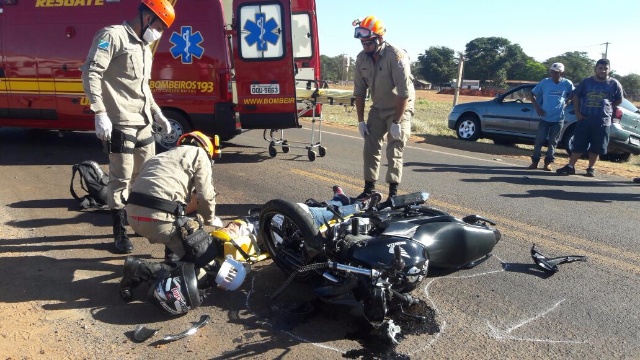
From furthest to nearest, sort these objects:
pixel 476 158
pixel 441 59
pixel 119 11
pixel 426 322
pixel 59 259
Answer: pixel 441 59, pixel 476 158, pixel 119 11, pixel 59 259, pixel 426 322

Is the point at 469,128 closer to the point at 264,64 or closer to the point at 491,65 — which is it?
the point at 264,64

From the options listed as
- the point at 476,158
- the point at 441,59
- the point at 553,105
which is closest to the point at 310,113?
the point at 476,158

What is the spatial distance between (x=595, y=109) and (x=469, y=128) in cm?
483

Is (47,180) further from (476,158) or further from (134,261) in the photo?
(476,158)

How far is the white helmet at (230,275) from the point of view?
3.54 metres

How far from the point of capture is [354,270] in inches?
122

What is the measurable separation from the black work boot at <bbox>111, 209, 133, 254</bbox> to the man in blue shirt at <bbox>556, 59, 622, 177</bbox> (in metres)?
7.17

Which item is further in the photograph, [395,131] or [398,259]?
[395,131]

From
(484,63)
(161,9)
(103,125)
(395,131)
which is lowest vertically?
(395,131)

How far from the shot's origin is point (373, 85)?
589 centimetres

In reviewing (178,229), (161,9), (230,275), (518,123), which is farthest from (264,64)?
(518,123)

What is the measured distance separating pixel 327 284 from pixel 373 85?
3.02m

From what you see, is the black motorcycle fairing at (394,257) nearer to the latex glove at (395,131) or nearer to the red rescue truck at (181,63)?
the latex glove at (395,131)

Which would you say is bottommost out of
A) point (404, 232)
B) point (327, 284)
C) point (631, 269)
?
point (631, 269)
